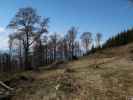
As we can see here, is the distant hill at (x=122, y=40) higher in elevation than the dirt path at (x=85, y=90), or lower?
higher

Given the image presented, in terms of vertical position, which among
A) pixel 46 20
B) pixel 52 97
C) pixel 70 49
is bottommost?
pixel 52 97

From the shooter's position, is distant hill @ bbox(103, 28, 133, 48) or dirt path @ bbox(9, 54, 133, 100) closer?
dirt path @ bbox(9, 54, 133, 100)

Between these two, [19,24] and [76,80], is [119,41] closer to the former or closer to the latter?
[19,24]

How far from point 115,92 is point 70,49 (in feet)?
155

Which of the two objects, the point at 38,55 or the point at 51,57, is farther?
the point at 51,57

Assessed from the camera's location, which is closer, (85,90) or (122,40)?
(85,90)

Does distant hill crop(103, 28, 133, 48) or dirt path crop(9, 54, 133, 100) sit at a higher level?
distant hill crop(103, 28, 133, 48)

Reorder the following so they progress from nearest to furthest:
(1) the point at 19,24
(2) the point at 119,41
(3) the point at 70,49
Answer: (1) the point at 19,24 → (2) the point at 119,41 → (3) the point at 70,49

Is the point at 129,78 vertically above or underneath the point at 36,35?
underneath

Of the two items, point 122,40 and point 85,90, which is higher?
point 122,40

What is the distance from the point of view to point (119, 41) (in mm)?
38719

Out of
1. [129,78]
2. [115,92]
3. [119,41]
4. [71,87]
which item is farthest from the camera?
[119,41]

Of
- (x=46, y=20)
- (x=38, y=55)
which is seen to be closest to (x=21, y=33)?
(x=46, y=20)

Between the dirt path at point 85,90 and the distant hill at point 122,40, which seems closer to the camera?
the dirt path at point 85,90
